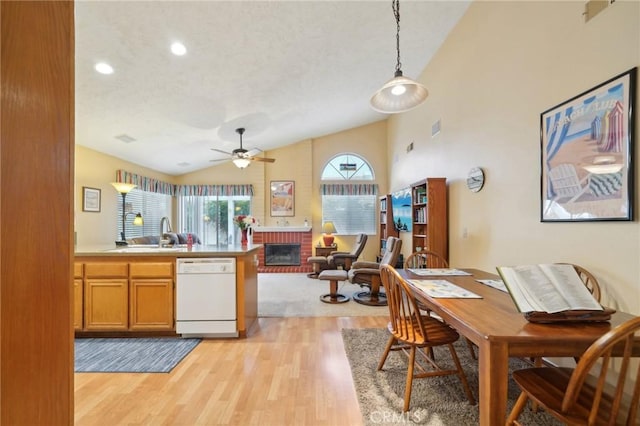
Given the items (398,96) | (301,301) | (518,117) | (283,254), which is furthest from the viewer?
(283,254)

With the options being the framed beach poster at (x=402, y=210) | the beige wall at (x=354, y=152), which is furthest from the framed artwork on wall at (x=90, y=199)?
the framed beach poster at (x=402, y=210)

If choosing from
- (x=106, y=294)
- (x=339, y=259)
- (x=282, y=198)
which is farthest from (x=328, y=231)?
(x=106, y=294)

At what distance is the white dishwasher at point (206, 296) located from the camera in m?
2.94

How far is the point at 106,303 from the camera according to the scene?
2.95m

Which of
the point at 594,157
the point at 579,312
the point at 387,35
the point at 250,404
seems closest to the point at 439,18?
the point at 387,35

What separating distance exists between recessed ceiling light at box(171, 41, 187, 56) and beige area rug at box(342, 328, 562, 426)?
3.38m

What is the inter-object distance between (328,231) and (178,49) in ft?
15.4

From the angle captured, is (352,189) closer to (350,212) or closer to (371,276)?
(350,212)

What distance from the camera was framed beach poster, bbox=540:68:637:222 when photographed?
5.30 feet

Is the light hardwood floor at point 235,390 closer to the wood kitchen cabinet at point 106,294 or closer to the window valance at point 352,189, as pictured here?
the wood kitchen cabinet at point 106,294

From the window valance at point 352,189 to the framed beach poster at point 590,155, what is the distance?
16.1 ft

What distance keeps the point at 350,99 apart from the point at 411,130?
1292mm

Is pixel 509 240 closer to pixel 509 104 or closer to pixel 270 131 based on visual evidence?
pixel 509 104

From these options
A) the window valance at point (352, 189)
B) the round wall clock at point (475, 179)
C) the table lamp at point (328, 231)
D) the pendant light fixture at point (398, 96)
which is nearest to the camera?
the pendant light fixture at point (398, 96)
